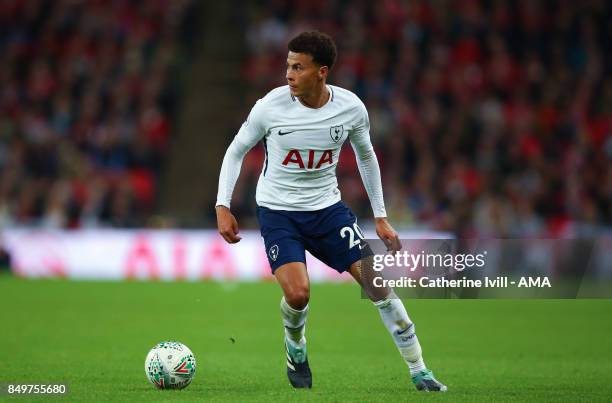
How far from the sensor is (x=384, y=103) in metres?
22.1

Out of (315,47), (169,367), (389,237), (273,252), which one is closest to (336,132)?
(315,47)

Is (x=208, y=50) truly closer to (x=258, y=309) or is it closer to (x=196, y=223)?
(x=196, y=223)

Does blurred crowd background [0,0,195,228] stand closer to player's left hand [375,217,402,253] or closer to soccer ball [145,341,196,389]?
soccer ball [145,341,196,389]

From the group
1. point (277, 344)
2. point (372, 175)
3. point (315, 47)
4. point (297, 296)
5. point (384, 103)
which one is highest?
point (315, 47)

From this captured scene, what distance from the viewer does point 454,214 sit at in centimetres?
1972

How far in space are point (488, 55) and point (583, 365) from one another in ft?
47.8

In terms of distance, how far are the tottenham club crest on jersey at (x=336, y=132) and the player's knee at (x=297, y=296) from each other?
0.99 metres

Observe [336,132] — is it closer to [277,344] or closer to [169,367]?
[169,367]

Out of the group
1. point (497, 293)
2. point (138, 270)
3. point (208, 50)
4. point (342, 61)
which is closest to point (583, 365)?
point (497, 293)

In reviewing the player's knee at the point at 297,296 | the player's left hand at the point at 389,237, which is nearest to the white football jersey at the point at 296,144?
the player's left hand at the point at 389,237

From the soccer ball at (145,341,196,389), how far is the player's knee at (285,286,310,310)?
31.3 inches

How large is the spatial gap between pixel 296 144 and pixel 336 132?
28 centimetres

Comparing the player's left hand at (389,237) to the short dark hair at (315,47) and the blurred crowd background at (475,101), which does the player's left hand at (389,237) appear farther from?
the blurred crowd background at (475,101)

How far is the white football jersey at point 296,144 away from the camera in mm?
7320
